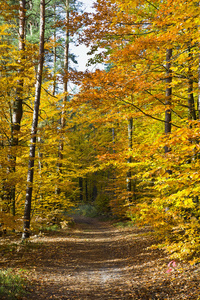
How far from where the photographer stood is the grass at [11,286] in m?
4.37

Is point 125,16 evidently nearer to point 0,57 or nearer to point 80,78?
point 80,78

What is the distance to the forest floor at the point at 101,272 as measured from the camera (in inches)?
201

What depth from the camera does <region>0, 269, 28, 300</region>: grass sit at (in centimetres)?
437

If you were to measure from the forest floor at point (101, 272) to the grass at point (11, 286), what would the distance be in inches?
9.1

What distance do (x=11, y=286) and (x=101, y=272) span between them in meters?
3.05

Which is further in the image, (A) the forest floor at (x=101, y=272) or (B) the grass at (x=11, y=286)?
(A) the forest floor at (x=101, y=272)

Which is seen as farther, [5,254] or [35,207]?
[35,207]

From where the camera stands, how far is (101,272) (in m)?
6.96

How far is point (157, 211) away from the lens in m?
7.68

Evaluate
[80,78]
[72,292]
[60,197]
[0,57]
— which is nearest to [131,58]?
[80,78]

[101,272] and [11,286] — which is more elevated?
[11,286]

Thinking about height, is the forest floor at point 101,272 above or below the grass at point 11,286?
below

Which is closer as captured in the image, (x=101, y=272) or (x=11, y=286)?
(x=11, y=286)

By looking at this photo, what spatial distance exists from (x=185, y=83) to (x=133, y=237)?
7.53 metres
